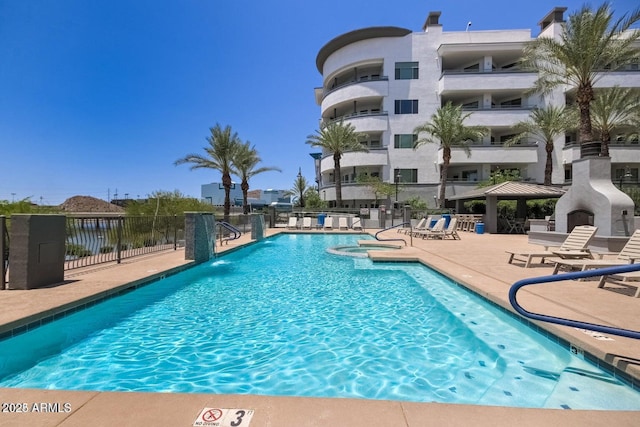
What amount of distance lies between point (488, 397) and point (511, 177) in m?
30.5

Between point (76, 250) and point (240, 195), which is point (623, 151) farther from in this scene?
point (240, 195)

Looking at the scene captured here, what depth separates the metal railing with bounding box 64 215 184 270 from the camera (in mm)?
8047

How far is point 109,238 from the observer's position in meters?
9.20

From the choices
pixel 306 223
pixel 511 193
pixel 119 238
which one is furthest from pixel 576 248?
pixel 306 223

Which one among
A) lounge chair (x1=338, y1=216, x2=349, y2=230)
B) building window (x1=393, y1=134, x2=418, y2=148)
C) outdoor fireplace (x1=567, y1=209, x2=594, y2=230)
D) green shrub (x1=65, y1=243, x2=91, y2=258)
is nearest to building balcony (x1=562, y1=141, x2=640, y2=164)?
building window (x1=393, y1=134, x2=418, y2=148)

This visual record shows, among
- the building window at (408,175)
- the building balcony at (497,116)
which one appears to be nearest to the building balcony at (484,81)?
the building balcony at (497,116)

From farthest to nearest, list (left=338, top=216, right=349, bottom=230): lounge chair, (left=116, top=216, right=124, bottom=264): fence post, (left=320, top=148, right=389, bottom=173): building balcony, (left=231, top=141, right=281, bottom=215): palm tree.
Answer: (left=320, top=148, right=389, bottom=173): building balcony, (left=231, top=141, right=281, bottom=215): palm tree, (left=338, top=216, right=349, bottom=230): lounge chair, (left=116, top=216, right=124, bottom=264): fence post

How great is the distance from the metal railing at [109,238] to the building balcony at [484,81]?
2914 centimetres

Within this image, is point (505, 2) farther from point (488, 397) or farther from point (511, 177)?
point (488, 397)

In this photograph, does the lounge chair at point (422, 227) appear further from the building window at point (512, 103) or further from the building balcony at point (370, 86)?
the building window at point (512, 103)

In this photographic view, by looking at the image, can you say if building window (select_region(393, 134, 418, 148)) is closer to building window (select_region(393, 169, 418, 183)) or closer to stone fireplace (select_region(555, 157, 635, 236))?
building window (select_region(393, 169, 418, 183))

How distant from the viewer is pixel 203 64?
73.9ft

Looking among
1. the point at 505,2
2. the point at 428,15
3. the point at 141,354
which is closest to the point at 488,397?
the point at 141,354

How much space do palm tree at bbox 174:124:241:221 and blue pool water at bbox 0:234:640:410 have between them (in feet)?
66.0
